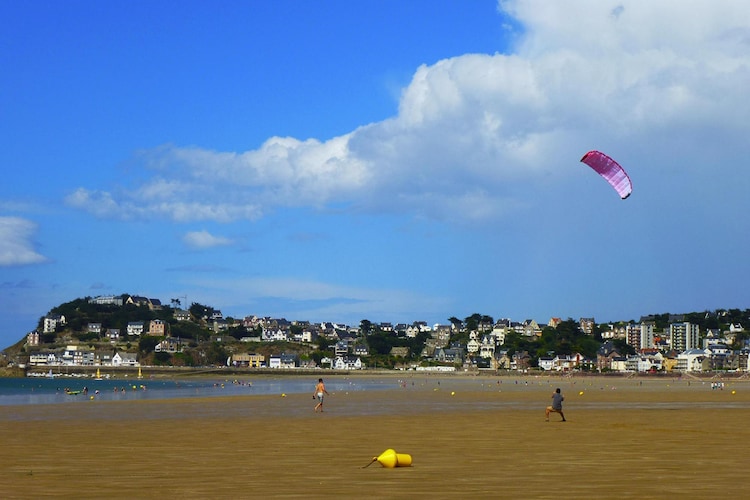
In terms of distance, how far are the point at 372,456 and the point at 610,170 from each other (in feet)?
70.2

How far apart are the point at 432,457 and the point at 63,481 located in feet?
21.4

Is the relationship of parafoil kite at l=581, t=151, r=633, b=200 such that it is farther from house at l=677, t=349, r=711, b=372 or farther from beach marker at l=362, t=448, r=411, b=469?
house at l=677, t=349, r=711, b=372

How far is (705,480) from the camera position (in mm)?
12602

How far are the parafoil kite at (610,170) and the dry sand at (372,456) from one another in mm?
9336

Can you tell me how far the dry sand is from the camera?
12.0m

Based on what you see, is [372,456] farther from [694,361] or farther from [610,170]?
[694,361]

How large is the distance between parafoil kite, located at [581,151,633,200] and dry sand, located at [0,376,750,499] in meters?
9.34

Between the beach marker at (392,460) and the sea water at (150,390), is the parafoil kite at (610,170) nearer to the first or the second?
the beach marker at (392,460)

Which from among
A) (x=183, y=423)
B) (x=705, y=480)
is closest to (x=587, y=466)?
(x=705, y=480)

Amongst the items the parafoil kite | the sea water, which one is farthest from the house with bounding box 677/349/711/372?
the parafoil kite

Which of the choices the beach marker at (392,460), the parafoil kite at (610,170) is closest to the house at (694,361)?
the parafoil kite at (610,170)

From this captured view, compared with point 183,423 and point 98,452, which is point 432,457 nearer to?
point 98,452

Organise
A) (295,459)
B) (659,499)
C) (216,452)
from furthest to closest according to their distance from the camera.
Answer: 1. (216,452)
2. (295,459)
3. (659,499)

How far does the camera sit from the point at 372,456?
1648cm
